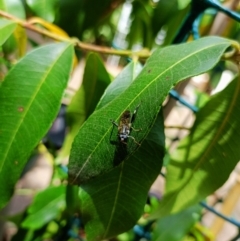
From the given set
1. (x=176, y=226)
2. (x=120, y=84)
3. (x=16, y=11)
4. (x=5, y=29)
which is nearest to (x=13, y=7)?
(x=16, y=11)

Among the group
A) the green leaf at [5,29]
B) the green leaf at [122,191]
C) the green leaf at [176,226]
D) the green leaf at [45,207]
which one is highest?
the green leaf at [5,29]

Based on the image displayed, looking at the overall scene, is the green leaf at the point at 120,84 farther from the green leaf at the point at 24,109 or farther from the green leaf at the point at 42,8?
the green leaf at the point at 42,8

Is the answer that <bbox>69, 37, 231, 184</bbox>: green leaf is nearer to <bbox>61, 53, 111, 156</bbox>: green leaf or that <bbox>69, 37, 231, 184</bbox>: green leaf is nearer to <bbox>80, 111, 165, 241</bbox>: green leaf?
<bbox>80, 111, 165, 241</bbox>: green leaf

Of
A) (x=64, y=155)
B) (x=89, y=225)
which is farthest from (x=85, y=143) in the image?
(x=64, y=155)

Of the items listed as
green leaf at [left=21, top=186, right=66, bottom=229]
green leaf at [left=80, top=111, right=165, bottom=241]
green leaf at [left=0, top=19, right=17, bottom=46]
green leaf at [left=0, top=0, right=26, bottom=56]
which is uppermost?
green leaf at [left=0, top=19, right=17, bottom=46]

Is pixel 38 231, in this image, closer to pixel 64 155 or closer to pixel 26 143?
pixel 64 155

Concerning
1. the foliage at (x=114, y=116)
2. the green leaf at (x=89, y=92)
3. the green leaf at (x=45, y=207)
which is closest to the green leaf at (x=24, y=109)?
the foliage at (x=114, y=116)

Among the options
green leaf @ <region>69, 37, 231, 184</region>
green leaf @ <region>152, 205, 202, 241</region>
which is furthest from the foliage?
green leaf @ <region>152, 205, 202, 241</region>
